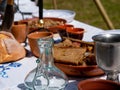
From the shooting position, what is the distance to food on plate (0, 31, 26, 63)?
119cm

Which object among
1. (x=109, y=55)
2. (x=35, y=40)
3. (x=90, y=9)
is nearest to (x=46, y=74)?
(x=109, y=55)

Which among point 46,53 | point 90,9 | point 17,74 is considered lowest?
point 90,9

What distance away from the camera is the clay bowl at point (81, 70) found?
1.01 meters

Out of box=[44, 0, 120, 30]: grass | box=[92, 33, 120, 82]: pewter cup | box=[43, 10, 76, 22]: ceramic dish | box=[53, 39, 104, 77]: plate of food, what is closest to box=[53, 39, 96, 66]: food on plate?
box=[53, 39, 104, 77]: plate of food

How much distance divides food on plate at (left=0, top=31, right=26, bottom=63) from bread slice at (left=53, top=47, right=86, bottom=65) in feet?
0.44

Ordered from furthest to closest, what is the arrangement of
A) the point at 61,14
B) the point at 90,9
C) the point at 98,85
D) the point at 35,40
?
the point at 90,9, the point at 61,14, the point at 35,40, the point at 98,85

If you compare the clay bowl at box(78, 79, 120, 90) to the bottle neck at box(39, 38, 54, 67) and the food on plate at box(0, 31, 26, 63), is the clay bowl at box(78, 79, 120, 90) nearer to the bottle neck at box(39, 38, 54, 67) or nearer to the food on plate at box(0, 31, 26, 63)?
the bottle neck at box(39, 38, 54, 67)

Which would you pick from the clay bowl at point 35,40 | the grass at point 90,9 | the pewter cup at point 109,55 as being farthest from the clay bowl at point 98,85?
the grass at point 90,9

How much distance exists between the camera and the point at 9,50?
3.91 feet

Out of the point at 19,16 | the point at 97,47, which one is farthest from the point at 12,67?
the point at 19,16

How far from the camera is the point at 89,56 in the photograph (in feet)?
3.49

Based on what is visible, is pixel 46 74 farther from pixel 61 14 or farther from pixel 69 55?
pixel 61 14

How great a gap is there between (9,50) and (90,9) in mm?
3642

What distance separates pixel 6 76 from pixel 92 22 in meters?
3.18
